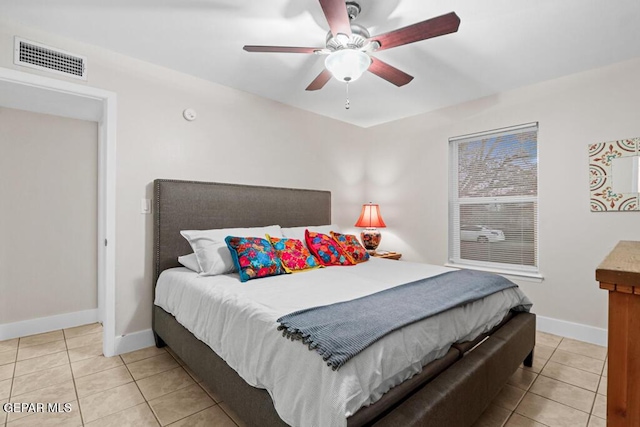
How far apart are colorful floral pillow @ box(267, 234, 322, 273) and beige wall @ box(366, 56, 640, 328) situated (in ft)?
6.22

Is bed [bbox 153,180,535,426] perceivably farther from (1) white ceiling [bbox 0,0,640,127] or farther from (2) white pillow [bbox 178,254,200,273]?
(1) white ceiling [bbox 0,0,640,127]

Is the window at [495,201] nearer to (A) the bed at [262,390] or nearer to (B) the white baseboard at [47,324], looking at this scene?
(A) the bed at [262,390]

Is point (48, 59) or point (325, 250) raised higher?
point (48, 59)

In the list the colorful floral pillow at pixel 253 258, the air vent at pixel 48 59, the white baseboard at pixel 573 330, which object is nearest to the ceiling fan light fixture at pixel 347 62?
the colorful floral pillow at pixel 253 258

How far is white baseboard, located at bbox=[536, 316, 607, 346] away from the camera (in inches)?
106

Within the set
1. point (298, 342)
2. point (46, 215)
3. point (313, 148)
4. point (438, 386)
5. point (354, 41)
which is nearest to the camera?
point (298, 342)

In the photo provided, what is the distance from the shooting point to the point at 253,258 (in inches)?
89.5

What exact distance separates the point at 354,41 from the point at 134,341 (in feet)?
9.26

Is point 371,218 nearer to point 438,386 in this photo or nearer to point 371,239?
point 371,239

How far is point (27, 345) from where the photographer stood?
8.55 ft

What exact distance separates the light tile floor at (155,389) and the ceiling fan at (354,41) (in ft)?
7.05

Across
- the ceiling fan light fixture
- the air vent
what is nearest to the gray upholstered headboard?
the air vent

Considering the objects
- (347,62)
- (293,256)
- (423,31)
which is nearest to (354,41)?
(347,62)

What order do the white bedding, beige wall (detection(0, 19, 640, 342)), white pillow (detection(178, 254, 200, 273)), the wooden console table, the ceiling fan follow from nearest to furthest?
the wooden console table
the white bedding
the ceiling fan
white pillow (detection(178, 254, 200, 273))
beige wall (detection(0, 19, 640, 342))
